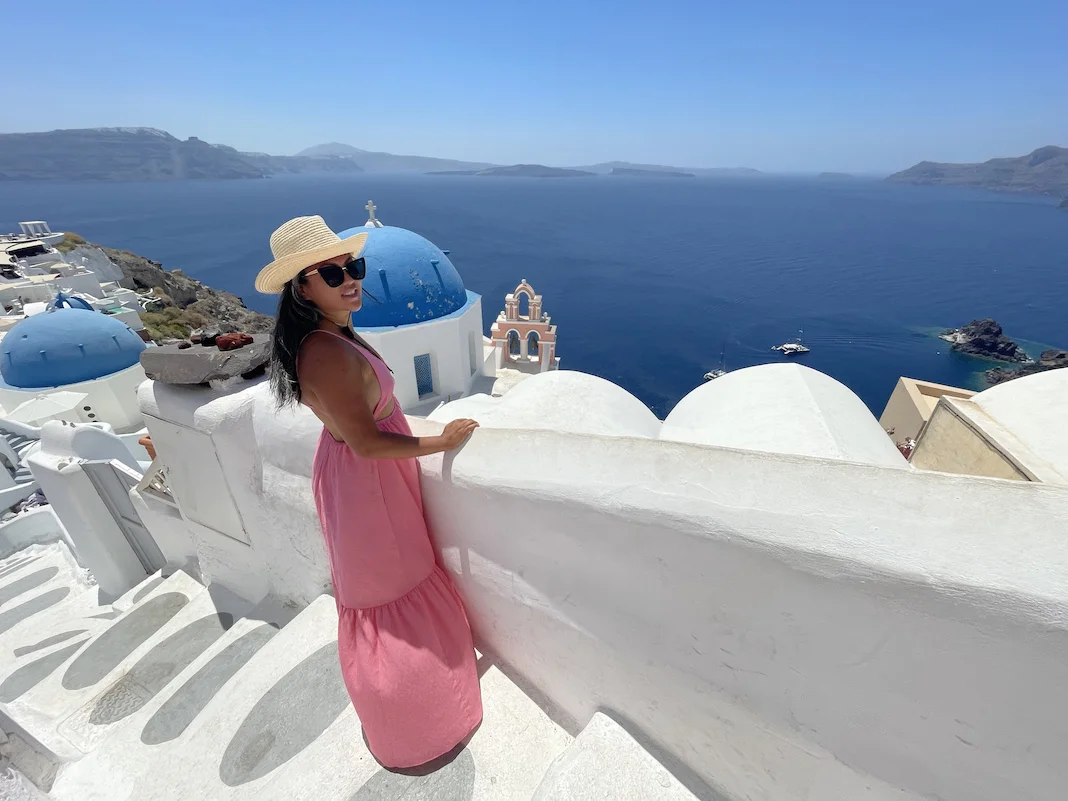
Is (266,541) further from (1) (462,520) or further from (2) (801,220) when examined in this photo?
(2) (801,220)

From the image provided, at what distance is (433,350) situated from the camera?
12.3 meters

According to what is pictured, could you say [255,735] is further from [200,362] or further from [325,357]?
[200,362]

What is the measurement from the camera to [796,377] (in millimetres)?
4859

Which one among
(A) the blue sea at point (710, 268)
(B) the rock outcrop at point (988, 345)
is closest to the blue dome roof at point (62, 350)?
(A) the blue sea at point (710, 268)

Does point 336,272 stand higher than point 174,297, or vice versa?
point 336,272

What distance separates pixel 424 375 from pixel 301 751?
10.7 m

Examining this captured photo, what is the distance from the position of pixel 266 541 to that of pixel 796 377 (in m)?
4.71

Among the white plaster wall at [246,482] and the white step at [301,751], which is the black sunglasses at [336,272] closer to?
the white plaster wall at [246,482]

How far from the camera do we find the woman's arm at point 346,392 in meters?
1.86

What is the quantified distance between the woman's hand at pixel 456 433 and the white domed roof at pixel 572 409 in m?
1.99

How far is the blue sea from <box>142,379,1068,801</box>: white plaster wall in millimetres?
33461

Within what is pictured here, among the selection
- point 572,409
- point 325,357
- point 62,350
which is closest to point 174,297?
point 62,350

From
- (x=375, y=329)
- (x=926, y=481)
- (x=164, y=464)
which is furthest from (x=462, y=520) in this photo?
(x=375, y=329)

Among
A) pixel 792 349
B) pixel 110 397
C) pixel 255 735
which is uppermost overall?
pixel 255 735
